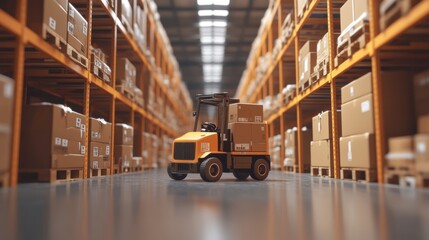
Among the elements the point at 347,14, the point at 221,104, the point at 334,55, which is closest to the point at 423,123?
the point at 347,14

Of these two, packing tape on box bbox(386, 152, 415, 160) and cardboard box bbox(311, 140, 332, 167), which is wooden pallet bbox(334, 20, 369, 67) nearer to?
cardboard box bbox(311, 140, 332, 167)

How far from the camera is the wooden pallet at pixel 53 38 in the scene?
4.78 m

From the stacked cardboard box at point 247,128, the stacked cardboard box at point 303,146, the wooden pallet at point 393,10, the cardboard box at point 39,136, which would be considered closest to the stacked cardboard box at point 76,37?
the cardboard box at point 39,136

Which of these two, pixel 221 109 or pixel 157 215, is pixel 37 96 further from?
pixel 157 215

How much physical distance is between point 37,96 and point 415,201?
24.4 feet

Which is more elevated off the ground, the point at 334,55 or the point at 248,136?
the point at 334,55

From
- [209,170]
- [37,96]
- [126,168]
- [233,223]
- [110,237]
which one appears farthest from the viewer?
[126,168]

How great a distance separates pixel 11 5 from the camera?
15.4ft

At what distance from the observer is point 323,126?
7242 mm

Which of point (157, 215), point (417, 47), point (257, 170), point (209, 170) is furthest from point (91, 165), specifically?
point (417, 47)

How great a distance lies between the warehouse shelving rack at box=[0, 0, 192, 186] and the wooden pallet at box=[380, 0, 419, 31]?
4.12 m

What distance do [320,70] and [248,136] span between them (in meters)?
1.91

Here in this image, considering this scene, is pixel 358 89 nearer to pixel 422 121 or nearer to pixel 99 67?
pixel 422 121

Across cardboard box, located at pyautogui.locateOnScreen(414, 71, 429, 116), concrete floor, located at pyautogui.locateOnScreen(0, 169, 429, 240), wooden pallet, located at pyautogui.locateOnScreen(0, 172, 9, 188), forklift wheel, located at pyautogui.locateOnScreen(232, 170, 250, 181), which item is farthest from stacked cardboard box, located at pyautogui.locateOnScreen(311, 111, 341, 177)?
wooden pallet, located at pyautogui.locateOnScreen(0, 172, 9, 188)
